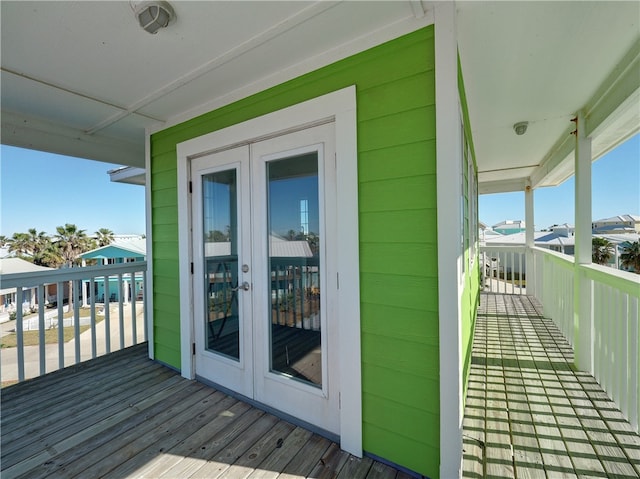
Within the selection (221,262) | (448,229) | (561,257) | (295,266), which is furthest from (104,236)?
(561,257)

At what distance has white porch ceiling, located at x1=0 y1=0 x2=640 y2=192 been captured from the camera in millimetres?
1418

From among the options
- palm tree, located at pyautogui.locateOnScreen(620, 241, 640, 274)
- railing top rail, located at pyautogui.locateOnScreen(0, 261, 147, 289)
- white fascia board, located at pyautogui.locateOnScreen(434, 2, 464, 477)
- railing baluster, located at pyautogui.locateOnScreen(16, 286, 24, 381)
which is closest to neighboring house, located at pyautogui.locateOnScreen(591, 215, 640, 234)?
palm tree, located at pyautogui.locateOnScreen(620, 241, 640, 274)

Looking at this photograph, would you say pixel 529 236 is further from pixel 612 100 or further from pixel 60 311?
pixel 60 311

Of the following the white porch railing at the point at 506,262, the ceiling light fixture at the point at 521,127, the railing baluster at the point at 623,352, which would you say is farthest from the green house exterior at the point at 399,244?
the white porch railing at the point at 506,262

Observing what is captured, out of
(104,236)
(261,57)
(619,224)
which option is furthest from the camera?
(104,236)

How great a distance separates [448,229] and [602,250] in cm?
594

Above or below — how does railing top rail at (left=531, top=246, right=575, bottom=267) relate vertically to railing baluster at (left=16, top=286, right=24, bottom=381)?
above

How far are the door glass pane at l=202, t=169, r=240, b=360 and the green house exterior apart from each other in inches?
46.6

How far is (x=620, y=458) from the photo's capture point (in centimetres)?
162

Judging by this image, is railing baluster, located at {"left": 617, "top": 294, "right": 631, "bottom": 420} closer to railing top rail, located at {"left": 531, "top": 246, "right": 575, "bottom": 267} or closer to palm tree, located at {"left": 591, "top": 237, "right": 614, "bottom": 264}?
railing top rail, located at {"left": 531, "top": 246, "right": 575, "bottom": 267}

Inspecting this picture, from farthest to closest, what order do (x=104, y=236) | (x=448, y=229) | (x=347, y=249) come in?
(x=104, y=236), (x=347, y=249), (x=448, y=229)

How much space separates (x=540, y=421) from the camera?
6.44 ft

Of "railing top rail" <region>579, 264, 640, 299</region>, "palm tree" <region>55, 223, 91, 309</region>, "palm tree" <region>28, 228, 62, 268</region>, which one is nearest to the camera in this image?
"railing top rail" <region>579, 264, 640, 299</region>

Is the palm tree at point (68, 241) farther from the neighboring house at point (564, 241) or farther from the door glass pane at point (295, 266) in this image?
the neighboring house at point (564, 241)
